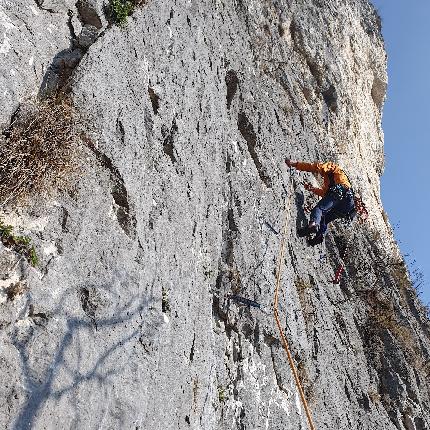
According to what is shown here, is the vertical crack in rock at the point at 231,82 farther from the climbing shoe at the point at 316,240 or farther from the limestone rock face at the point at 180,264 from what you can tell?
the climbing shoe at the point at 316,240

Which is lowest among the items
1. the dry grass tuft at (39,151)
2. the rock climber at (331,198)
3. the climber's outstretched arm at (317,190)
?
the dry grass tuft at (39,151)

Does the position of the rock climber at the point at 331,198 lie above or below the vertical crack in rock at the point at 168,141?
above

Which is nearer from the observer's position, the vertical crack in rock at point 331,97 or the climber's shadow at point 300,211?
the climber's shadow at point 300,211

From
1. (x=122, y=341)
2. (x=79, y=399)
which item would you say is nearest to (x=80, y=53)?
(x=122, y=341)

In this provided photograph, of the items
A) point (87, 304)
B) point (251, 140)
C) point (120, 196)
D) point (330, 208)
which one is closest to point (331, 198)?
point (330, 208)

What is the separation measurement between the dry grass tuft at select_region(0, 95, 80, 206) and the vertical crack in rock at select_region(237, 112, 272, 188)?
3866 millimetres

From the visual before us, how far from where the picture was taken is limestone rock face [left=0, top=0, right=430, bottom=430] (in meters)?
3.52

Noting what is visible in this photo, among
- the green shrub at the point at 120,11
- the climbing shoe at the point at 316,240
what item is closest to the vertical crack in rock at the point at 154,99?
the green shrub at the point at 120,11

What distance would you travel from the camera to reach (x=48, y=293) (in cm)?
350

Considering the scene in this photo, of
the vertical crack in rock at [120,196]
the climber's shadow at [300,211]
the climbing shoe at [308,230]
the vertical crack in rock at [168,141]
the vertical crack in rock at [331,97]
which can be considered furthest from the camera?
the vertical crack in rock at [331,97]

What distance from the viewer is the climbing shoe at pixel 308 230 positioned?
8148 mm

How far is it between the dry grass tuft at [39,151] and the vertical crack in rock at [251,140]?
3866mm

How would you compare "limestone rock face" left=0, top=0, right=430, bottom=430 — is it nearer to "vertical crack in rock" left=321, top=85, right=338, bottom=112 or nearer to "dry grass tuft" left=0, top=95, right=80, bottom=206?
"dry grass tuft" left=0, top=95, right=80, bottom=206

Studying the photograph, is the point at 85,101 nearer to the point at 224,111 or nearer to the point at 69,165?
the point at 69,165
